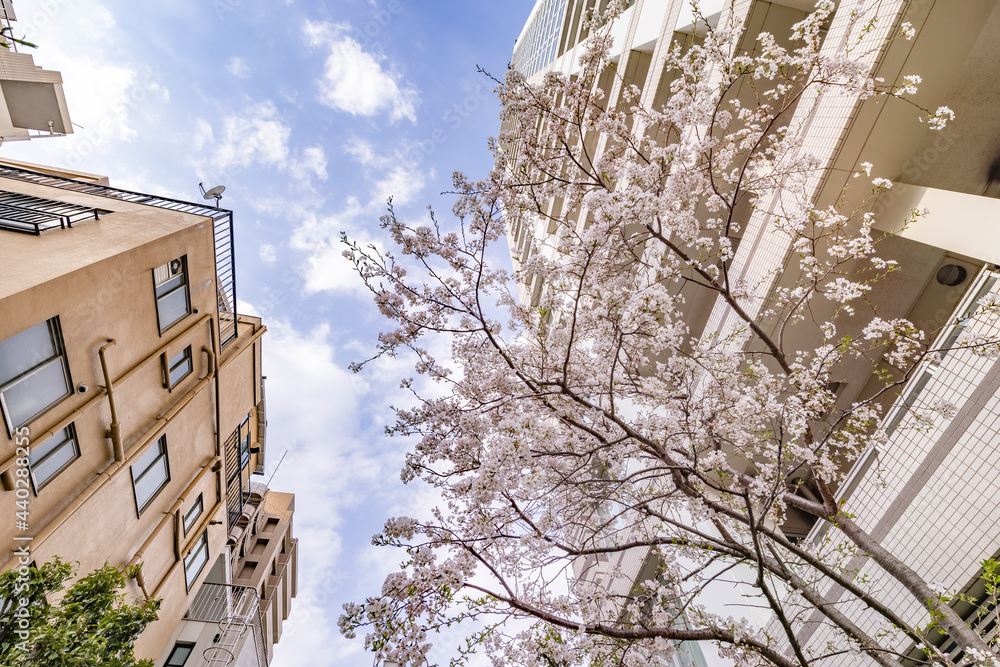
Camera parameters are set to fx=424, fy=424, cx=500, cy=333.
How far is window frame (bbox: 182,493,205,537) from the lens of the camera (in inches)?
410

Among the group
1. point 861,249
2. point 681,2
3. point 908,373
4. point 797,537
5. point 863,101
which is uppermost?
point 681,2

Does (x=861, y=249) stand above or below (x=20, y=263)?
above

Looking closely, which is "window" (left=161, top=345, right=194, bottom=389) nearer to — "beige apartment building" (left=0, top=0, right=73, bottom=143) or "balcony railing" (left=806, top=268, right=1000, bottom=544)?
"beige apartment building" (left=0, top=0, right=73, bottom=143)

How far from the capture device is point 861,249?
21.3 feet

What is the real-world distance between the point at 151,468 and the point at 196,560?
13.7ft

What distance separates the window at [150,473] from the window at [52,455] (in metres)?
1.65

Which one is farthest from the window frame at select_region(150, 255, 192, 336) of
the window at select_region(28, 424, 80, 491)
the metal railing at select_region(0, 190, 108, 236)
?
the window at select_region(28, 424, 80, 491)

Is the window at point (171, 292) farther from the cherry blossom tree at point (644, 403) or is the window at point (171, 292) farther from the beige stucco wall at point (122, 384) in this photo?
the cherry blossom tree at point (644, 403)

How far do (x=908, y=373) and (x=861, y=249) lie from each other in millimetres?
1970

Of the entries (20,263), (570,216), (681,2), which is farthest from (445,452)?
(570,216)

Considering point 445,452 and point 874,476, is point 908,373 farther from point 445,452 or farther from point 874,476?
point 445,452

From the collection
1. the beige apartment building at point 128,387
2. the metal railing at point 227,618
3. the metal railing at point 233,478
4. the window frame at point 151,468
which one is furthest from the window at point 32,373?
the metal railing at point 227,618

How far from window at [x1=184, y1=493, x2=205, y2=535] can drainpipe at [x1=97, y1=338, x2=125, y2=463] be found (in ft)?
12.0

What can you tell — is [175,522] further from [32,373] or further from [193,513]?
[32,373]
